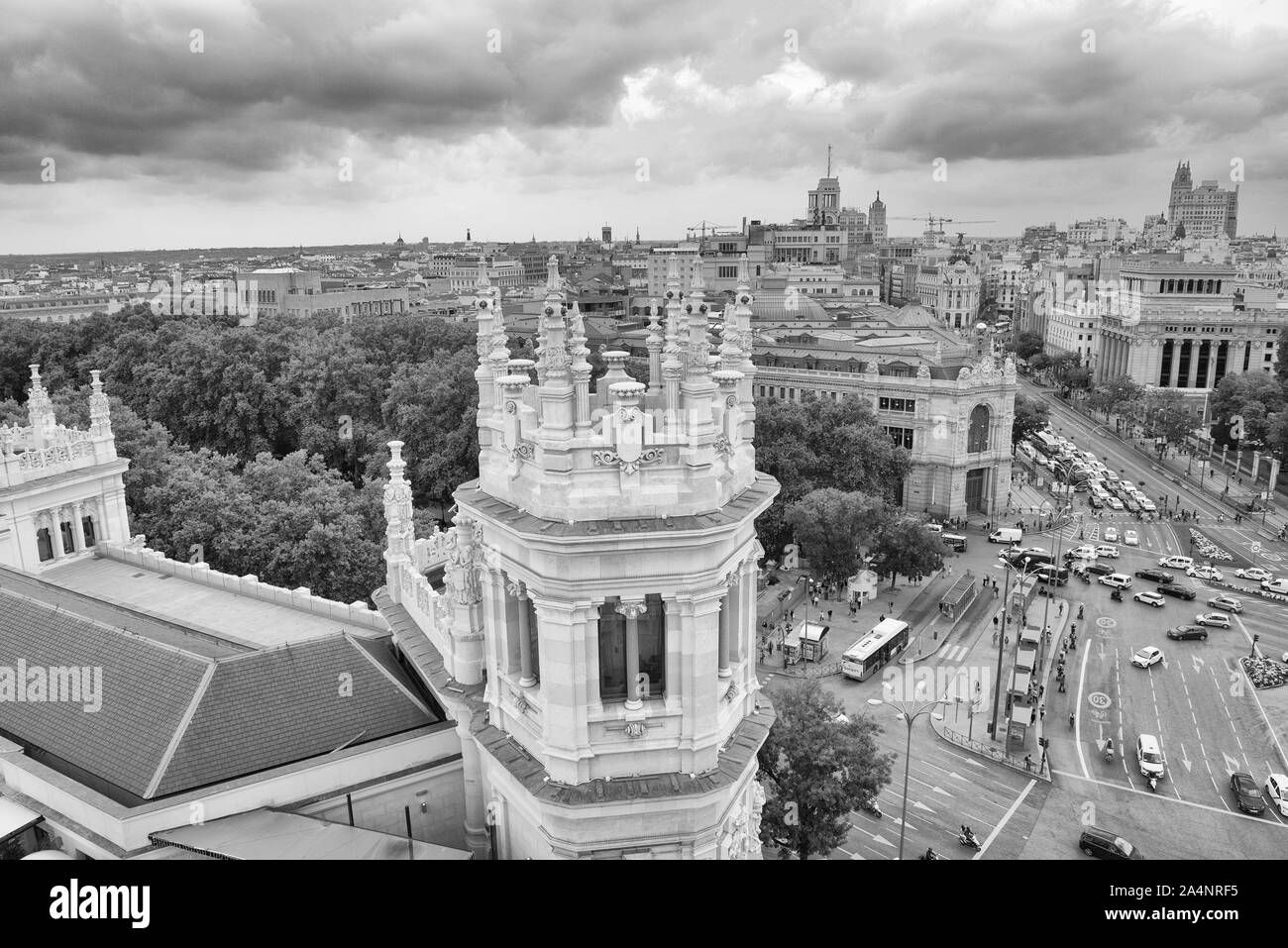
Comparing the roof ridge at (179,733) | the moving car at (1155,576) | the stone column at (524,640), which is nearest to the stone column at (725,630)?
the stone column at (524,640)

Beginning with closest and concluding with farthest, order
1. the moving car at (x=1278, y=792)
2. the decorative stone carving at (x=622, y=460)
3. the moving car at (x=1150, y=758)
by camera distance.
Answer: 1. the decorative stone carving at (x=622, y=460)
2. the moving car at (x=1278, y=792)
3. the moving car at (x=1150, y=758)

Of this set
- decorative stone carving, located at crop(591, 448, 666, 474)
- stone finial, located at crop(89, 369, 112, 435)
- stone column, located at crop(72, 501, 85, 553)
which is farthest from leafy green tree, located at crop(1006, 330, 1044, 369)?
decorative stone carving, located at crop(591, 448, 666, 474)

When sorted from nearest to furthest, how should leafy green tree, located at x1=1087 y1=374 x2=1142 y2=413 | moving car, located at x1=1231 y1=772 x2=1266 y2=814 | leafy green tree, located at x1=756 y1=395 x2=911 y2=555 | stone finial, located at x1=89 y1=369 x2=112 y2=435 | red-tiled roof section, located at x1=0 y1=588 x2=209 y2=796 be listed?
red-tiled roof section, located at x1=0 y1=588 x2=209 y2=796
stone finial, located at x1=89 y1=369 x2=112 y2=435
moving car, located at x1=1231 y1=772 x2=1266 y2=814
leafy green tree, located at x1=756 y1=395 x2=911 y2=555
leafy green tree, located at x1=1087 y1=374 x2=1142 y2=413

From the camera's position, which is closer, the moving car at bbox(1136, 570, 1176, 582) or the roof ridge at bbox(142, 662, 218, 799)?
the roof ridge at bbox(142, 662, 218, 799)

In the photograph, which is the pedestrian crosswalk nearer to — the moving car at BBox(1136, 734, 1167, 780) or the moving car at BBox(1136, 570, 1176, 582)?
the moving car at BBox(1136, 734, 1167, 780)

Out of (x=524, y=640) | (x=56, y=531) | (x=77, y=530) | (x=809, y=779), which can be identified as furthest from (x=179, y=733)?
(x=77, y=530)

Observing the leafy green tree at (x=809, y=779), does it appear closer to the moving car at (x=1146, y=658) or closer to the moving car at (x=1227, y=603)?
the moving car at (x=1146, y=658)
